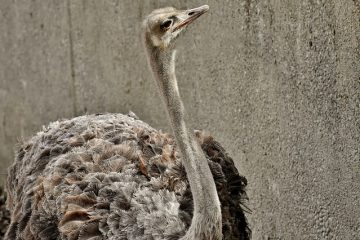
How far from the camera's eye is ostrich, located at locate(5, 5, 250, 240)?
3.72m

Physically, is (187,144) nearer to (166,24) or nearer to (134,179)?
(166,24)

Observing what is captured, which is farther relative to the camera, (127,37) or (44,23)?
(44,23)

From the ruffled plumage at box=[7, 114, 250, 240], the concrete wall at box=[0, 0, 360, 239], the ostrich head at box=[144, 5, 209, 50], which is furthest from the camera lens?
the concrete wall at box=[0, 0, 360, 239]

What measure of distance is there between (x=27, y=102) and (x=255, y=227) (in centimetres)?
381

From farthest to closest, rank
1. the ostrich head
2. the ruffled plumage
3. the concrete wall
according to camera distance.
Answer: the concrete wall < the ruffled plumage < the ostrich head

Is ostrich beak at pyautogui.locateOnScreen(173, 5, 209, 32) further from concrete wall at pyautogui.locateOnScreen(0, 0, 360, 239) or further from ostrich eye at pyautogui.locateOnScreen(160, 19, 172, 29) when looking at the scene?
concrete wall at pyautogui.locateOnScreen(0, 0, 360, 239)

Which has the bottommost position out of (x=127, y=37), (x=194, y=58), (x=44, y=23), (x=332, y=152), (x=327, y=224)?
(x=327, y=224)

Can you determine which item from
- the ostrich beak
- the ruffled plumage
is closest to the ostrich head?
the ostrich beak

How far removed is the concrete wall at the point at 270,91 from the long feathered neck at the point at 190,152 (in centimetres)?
91

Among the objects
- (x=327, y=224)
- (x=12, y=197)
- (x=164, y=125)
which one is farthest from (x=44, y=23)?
(x=327, y=224)

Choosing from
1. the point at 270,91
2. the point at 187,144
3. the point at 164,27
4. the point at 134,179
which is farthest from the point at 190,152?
the point at 270,91

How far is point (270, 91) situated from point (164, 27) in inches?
56.0

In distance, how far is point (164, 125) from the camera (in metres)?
6.34

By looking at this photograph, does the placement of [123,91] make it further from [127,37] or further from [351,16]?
[351,16]
